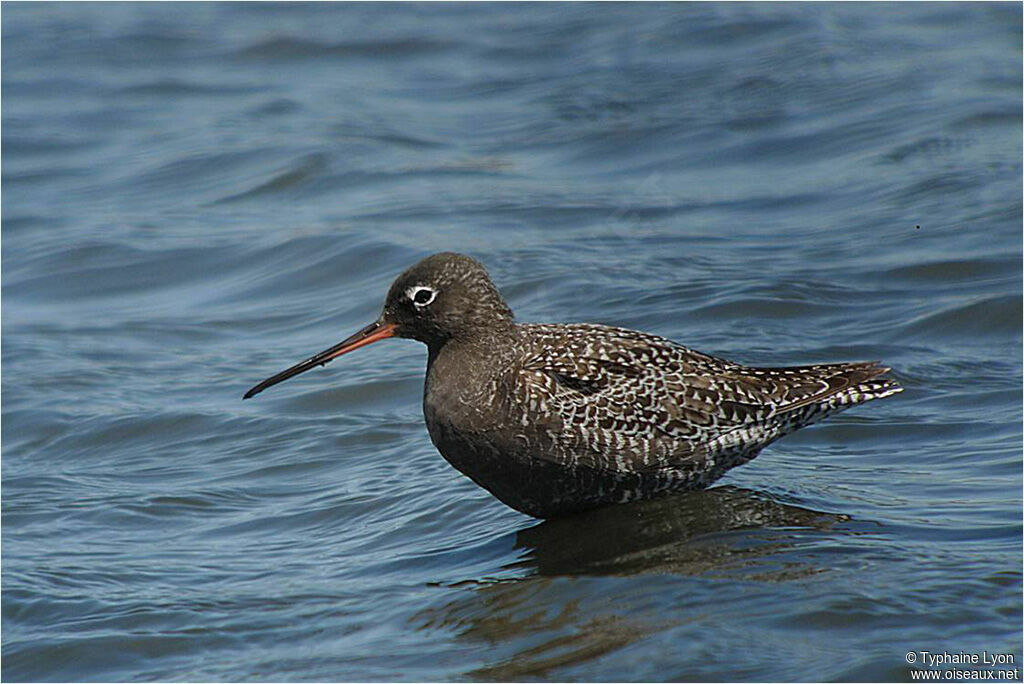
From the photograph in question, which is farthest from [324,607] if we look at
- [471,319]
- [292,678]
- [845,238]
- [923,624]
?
[845,238]

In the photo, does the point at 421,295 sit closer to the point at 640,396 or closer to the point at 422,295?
the point at 422,295

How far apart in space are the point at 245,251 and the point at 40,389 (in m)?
2.73

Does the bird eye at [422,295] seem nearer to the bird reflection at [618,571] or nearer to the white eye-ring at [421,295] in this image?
the white eye-ring at [421,295]

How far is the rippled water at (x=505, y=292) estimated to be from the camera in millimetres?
6766

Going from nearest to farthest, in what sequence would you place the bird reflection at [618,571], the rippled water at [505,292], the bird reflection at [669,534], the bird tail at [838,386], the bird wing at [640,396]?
the bird reflection at [618,571] → the rippled water at [505,292] → the bird reflection at [669,534] → the bird wing at [640,396] → the bird tail at [838,386]

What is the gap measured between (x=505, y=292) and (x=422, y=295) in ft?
13.2

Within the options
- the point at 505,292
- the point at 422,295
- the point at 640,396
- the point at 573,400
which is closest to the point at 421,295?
the point at 422,295

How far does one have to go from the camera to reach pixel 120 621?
24.3ft

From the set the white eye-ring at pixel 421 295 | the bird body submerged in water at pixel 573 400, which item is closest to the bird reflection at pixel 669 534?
the bird body submerged in water at pixel 573 400

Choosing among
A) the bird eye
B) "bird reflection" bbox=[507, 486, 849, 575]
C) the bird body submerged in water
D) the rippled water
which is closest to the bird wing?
the bird body submerged in water

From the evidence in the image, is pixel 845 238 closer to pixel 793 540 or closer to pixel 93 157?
pixel 793 540

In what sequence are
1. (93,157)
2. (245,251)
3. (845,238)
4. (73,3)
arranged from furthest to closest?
(73,3), (93,157), (245,251), (845,238)

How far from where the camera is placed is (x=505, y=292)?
11508 mm

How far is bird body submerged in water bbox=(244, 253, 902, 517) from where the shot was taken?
7258mm
